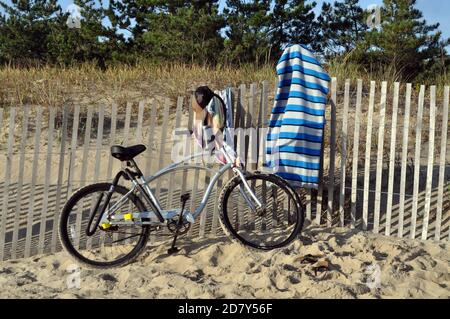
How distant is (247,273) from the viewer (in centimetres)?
436

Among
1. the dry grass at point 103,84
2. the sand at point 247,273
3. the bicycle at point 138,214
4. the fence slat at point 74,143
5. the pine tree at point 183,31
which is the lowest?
the sand at point 247,273

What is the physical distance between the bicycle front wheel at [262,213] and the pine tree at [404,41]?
16.8 meters

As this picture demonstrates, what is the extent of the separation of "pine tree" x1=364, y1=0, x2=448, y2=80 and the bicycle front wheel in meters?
16.8

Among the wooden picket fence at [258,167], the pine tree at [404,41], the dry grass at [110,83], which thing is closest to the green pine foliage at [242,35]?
the pine tree at [404,41]

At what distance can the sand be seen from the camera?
402 cm

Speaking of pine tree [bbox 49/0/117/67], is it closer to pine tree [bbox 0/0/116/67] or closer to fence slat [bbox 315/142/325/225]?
pine tree [bbox 0/0/116/67]

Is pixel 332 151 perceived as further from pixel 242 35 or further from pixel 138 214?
pixel 242 35

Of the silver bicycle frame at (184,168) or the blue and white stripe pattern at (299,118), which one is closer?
the silver bicycle frame at (184,168)

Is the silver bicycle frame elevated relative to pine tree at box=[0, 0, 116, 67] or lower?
lower

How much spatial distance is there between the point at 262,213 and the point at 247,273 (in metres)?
0.77

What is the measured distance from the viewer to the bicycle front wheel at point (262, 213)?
16.0 feet

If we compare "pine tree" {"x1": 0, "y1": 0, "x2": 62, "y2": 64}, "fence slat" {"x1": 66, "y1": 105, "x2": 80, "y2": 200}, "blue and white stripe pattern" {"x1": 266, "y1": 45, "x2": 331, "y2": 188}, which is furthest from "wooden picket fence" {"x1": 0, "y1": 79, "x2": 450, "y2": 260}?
"pine tree" {"x1": 0, "y1": 0, "x2": 62, "y2": 64}

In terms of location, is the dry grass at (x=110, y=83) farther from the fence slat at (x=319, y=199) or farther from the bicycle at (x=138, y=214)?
the bicycle at (x=138, y=214)

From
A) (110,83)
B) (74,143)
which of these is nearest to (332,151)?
(74,143)
